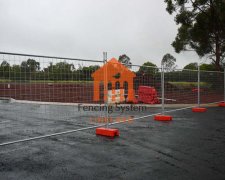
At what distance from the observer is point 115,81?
32.6 ft

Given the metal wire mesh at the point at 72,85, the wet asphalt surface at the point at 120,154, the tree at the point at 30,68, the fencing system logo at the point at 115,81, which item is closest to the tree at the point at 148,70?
the metal wire mesh at the point at 72,85

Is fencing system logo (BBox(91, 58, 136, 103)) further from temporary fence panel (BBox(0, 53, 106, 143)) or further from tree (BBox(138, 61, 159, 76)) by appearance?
tree (BBox(138, 61, 159, 76))

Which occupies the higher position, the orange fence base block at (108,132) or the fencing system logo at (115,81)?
the fencing system logo at (115,81)

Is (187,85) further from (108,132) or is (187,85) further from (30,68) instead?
(30,68)

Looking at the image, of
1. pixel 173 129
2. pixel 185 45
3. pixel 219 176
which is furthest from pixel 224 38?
pixel 219 176

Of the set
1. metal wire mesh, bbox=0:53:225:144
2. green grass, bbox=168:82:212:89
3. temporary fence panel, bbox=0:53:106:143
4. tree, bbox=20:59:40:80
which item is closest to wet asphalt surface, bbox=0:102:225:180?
temporary fence panel, bbox=0:53:106:143

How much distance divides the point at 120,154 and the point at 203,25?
18583 mm

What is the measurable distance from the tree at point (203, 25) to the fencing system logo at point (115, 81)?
1274 cm

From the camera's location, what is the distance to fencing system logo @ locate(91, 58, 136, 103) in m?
7.29

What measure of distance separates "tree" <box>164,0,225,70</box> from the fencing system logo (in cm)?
1274

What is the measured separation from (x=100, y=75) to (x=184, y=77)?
470 centimetres

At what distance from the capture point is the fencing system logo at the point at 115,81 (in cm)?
729

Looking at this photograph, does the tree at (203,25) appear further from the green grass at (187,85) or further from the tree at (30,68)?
the tree at (30,68)

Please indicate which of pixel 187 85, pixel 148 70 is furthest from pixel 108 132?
pixel 187 85
